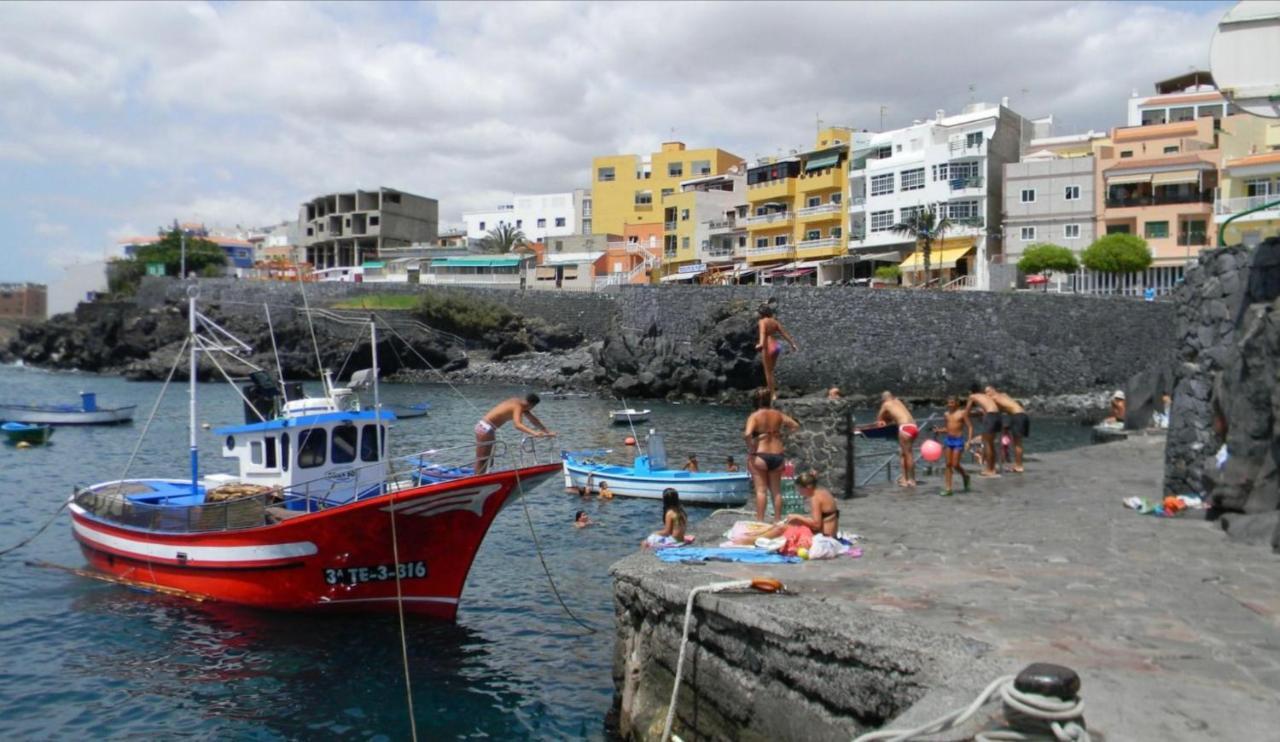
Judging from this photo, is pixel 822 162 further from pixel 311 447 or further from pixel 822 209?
pixel 311 447

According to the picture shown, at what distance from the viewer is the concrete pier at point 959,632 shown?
5.84 meters

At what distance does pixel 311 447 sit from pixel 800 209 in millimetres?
55788

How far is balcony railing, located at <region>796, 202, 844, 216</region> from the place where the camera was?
65188mm

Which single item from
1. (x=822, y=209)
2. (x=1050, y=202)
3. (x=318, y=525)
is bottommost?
(x=318, y=525)

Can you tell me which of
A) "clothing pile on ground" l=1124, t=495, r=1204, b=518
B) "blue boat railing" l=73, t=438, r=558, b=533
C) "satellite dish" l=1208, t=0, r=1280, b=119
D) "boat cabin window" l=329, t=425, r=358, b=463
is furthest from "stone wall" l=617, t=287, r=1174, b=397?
"satellite dish" l=1208, t=0, r=1280, b=119

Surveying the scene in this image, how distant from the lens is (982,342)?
47844mm

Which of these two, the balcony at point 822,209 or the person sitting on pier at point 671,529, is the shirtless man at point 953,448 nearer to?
the person sitting on pier at point 671,529

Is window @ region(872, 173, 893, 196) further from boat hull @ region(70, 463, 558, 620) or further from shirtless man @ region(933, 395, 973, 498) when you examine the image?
boat hull @ region(70, 463, 558, 620)

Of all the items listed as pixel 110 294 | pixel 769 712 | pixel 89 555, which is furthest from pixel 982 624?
pixel 110 294

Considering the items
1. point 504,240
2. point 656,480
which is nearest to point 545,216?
point 504,240

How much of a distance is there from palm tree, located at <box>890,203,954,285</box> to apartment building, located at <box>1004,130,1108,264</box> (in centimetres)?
362

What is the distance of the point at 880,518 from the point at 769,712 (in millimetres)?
5014

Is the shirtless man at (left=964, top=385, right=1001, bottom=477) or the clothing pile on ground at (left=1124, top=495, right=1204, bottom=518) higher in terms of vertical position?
the shirtless man at (left=964, top=385, right=1001, bottom=477)

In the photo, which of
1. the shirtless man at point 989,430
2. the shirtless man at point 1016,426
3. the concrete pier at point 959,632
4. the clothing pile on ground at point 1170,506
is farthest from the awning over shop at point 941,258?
the concrete pier at point 959,632
